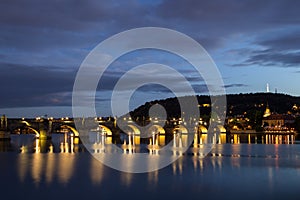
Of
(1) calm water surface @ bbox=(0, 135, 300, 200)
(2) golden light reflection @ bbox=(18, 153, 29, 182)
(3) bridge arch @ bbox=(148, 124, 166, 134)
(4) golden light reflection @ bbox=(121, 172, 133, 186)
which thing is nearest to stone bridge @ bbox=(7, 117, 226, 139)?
(3) bridge arch @ bbox=(148, 124, 166, 134)

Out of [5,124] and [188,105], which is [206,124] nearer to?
[188,105]

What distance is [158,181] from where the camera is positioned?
67.8 ft

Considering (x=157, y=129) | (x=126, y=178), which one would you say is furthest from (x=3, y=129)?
(x=126, y=178)

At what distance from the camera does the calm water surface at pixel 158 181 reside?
17.6 meters

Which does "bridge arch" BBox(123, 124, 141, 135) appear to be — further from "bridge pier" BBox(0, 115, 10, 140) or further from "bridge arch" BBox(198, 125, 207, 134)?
"bridge pier" BBox(0, 115, 10, 140)

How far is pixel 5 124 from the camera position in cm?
5922

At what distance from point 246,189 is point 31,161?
52.6 feet

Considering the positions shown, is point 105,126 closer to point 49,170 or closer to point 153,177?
point 49,170

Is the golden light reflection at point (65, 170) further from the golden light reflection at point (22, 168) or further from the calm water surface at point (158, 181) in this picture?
the golden light reflection at point (22, 168)

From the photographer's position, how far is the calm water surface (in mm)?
17625

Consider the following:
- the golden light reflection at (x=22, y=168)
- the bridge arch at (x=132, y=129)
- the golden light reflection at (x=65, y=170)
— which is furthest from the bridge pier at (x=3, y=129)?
the golden light reflection at (x=65, y=170)

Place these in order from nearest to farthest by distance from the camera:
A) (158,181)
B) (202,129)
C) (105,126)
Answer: (158,181) < (105,126) < (202,129)

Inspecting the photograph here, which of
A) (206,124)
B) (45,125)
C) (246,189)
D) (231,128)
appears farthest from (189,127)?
(246,189)

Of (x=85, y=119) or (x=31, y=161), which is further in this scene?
(x=85, y=119)
